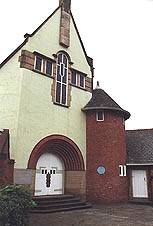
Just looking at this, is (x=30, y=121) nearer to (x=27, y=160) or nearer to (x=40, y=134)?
(x=40, y=134)

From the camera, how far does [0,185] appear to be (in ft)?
35.4

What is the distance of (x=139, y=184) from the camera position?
17.2 m

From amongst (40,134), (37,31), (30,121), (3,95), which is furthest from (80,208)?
(37,31)

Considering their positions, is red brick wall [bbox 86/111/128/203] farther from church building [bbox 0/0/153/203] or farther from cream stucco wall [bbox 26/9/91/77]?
cream stucco wall [bbox 26/9/91/77]

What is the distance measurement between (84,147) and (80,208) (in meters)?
4.51

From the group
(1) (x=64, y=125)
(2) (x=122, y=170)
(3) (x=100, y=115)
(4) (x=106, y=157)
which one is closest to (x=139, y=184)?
(2) (x=122, y=170)

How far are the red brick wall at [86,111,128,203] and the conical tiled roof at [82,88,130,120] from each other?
1.69 ft

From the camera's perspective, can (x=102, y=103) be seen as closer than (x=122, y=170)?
No

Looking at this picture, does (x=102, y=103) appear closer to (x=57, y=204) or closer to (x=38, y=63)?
(x=38, y=63)

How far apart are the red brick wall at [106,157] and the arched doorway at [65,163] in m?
0.73

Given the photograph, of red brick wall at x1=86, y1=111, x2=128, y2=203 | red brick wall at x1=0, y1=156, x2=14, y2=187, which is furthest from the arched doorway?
red brick wall at x1=0, y1=156, x2=14, y2=187

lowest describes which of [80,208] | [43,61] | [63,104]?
[80,208]

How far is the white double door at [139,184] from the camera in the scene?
17.0 metres

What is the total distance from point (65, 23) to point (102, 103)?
6.97 metres
